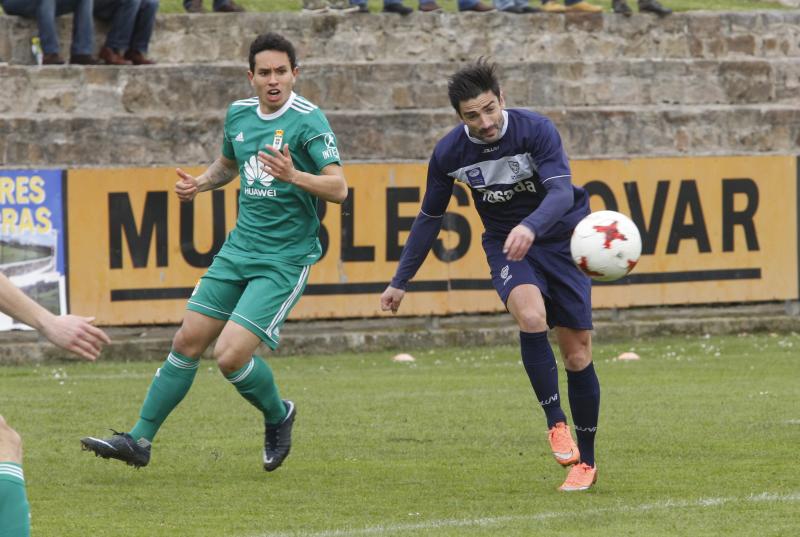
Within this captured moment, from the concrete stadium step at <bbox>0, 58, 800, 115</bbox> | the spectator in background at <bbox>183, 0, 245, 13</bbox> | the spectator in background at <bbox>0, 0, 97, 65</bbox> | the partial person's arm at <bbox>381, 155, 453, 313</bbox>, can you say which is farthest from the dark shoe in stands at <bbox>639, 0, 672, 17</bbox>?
the partial person's arm at <bbox>381, 155, 453, 313</bbox>

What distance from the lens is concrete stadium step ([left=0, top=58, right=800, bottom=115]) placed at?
669 inches

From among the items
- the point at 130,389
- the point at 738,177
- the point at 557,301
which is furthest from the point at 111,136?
the point at 557,301

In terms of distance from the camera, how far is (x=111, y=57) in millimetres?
17203

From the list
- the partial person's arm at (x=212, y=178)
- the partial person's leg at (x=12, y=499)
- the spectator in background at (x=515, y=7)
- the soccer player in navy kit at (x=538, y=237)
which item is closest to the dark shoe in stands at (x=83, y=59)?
the spectator in background at (x=515, y=7)

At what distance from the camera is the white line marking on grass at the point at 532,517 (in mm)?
6688

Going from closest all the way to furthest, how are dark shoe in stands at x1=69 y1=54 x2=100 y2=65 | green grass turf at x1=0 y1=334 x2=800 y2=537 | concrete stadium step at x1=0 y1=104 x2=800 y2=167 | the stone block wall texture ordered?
green grass turf at x1=0 y1=334 x2=800 y2=537 → concrete stadium step at x1=0 y1=104 x2=800 y2=167 → the stone block wall texture → dark shoe in stands at x1=69 y1=54 x2=100 y2=65

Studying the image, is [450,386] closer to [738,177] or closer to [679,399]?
[679,399]

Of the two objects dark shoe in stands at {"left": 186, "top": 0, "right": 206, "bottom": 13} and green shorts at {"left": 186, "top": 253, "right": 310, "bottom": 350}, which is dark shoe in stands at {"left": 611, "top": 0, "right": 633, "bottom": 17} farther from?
green shorts at {"left": 186, "top": 253, "right": 310, "bottom": 350}

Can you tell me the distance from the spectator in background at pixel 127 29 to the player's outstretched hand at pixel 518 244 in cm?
1073

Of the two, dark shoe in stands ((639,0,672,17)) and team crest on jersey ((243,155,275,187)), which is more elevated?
team crest on jersey ((243,155,275,187))

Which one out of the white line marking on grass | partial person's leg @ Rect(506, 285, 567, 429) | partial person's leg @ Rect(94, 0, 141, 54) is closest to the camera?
the white line marking on grass

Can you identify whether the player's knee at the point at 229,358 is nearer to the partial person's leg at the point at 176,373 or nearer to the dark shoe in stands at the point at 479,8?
the partial person's leg at the point at 176,373

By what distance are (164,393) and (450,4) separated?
15.0 m

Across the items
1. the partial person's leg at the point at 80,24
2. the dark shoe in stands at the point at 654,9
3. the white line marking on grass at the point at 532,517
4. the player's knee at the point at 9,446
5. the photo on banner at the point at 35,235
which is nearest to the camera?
the player's knee at the point at 9,446
